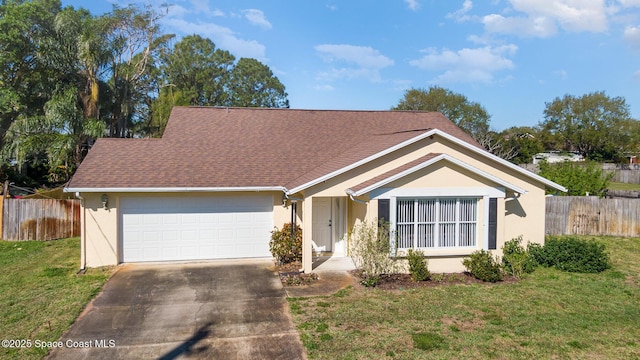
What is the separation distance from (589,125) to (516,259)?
58602 mm

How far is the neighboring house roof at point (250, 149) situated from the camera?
12.2m

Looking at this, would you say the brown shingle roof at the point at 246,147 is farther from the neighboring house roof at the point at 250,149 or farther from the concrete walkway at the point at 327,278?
the concrete walkway at the point at 327,278

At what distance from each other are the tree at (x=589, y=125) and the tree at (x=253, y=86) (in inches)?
1524

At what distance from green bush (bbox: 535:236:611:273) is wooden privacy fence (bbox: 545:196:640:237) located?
5508mm

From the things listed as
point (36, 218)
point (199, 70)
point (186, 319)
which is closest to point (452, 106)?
point (199, 70)

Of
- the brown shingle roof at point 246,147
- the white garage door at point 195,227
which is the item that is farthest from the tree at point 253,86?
the white garage door at point 195,227

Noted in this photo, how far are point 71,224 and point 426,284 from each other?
44.5ft

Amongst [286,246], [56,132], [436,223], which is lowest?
[286,246]

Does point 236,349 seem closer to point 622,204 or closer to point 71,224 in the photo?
point 71,224

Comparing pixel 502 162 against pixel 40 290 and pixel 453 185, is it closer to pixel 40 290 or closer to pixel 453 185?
pixel 453 185

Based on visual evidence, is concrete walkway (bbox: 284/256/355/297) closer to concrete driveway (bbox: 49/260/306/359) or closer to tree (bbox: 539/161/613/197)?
concrete driveway (bbox: 49/260/306/359)

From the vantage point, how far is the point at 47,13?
24.2m

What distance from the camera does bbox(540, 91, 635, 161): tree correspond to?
55531 millimetres

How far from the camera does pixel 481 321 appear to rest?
319 inches
